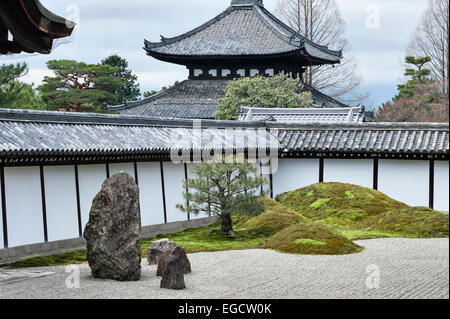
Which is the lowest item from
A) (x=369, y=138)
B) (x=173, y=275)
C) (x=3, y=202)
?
(x=173, y=275)

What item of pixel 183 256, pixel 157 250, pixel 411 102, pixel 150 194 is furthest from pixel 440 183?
pixel 411 102

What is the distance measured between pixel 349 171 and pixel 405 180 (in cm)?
193

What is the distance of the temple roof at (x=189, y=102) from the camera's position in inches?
1444

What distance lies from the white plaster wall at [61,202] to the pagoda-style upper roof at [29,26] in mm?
6459

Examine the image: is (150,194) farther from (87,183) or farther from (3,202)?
(3,202)

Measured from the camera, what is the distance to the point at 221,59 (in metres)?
37.9

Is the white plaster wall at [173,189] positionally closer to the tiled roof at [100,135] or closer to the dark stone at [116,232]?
the tiled roof at [100,135]

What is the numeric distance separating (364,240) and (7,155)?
25.6 feet

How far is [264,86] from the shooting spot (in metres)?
32.0

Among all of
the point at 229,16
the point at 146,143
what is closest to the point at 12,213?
the point at 146,143

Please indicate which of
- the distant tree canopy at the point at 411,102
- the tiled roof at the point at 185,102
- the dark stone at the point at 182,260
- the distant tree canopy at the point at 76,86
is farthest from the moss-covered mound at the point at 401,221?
the distant tree canopy at the point at 76,86

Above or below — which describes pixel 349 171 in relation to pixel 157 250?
above

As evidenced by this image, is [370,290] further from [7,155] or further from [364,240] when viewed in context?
[7,155]

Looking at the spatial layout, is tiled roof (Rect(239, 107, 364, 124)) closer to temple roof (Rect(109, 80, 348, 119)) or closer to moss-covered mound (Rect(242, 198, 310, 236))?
temple roof (Rect(109, 80, 348, 119))
